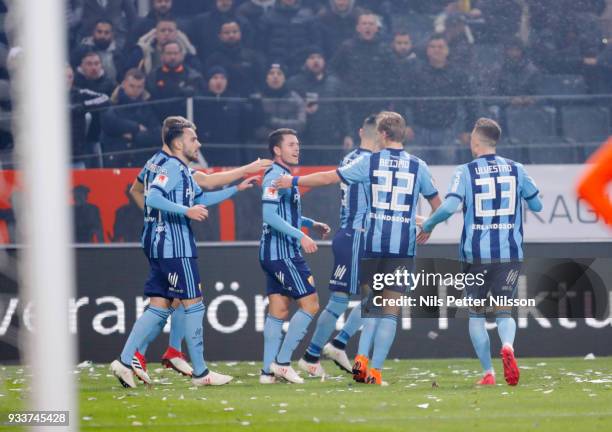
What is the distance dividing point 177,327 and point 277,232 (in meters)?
1.15

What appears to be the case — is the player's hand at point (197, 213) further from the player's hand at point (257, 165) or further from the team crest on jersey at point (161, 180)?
the player's hand at point (257, 165)

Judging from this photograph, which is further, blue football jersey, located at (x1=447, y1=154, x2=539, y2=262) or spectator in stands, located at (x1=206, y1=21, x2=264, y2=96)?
spectator in stands, located at (x1=206, y1=21, x2=264, y2=96)

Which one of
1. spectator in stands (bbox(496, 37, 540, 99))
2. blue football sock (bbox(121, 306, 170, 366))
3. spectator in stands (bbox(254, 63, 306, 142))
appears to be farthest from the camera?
spectator in stands (bbox(496, 37, 540, 99))

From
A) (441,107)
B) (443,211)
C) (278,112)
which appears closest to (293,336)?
(443,211)

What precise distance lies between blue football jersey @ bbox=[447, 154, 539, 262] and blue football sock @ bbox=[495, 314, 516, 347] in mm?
404

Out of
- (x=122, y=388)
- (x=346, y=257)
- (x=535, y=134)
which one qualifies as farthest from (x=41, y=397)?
(x=535, y=134)

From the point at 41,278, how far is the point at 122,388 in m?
3.94

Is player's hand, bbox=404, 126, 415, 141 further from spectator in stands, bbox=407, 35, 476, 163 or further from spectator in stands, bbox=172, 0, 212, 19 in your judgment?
spectator in stands, bbox=172, 0, 212, 19

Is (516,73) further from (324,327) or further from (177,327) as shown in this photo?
(177,327)

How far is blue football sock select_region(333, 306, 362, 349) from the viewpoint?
9.06 meters

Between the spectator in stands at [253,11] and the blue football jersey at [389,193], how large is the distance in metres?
4.76

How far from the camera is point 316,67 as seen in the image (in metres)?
11.9

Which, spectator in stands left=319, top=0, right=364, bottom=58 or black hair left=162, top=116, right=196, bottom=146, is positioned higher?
spectator in stands left=319, top=0, right=364, bottom=58

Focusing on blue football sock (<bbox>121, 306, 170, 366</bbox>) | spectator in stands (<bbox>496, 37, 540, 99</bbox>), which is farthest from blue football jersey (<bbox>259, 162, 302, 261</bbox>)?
spectator in stands (<bbox>496, 37, 540, 99</bbox>)
